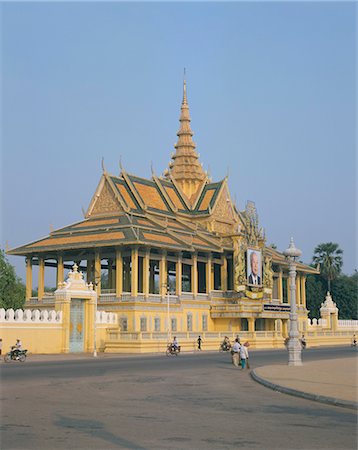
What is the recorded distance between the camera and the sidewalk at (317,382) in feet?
50.3

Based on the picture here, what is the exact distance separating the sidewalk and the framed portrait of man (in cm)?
3435

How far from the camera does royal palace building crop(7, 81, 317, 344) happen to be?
5269cm

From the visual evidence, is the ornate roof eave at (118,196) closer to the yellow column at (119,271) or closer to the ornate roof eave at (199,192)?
the yellow column at (119,271)

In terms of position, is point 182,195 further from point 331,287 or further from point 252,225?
point 331,287

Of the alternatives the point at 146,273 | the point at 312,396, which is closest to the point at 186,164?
the point at 146,273

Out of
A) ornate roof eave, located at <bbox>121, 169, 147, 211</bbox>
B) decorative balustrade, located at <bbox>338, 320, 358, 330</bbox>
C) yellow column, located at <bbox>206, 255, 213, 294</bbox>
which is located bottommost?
decorative balustrade, located at <bbox>338, 320, 358, 330</bbox>

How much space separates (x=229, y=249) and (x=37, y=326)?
993 inches

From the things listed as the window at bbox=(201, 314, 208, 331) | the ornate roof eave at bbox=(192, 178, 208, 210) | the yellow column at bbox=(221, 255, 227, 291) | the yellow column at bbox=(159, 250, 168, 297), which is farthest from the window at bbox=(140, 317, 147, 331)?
the ornate roof eave at bbox=(192, 178, 208, 210)

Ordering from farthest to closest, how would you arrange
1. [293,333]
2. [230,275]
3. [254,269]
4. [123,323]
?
[230,275] → [254,269] → [123,323] → [293,333]

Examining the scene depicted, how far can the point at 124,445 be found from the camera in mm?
9727

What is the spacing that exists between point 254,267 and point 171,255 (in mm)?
8172

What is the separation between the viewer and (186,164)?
74125 millimetres

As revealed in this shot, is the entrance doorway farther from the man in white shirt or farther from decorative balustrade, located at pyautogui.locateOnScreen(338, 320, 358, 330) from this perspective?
decorative balustrade, located at pyautogui.locateOnScreen(338, 320, 358, 330)

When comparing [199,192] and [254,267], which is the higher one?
[199,192]
